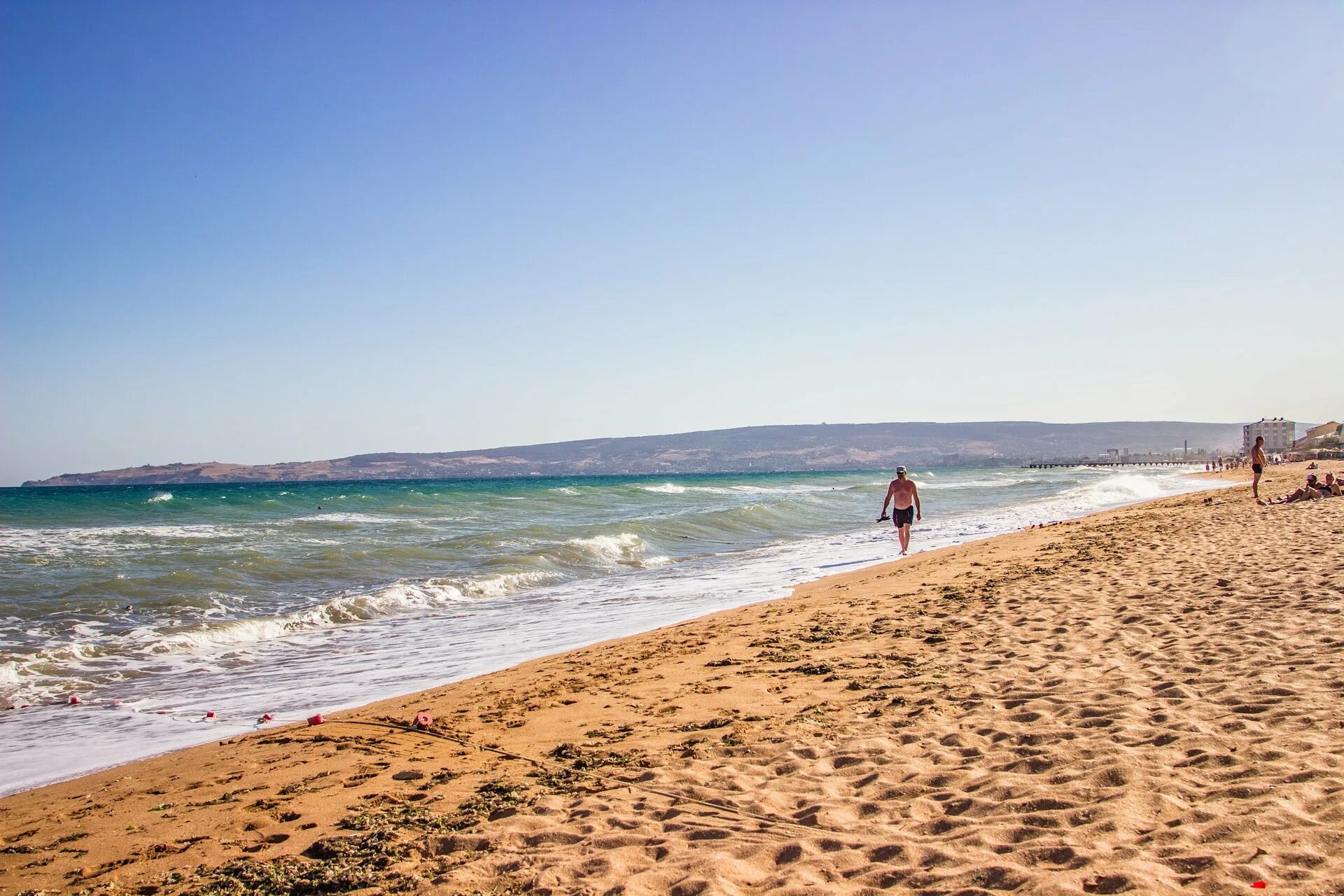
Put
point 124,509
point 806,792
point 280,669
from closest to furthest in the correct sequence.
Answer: point 806,792 → point 280,669 → point 124,509

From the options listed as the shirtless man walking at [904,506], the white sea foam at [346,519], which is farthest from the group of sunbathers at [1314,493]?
the white sea foam at [346,519]

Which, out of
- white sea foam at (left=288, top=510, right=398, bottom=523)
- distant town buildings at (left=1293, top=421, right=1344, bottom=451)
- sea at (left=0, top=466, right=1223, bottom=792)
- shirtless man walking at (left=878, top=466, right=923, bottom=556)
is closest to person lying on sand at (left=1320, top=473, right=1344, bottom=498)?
sea at (left=0, top=466, right=1223, bottom=792)

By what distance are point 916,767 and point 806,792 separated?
2.00ft

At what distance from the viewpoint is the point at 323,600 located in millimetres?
12453

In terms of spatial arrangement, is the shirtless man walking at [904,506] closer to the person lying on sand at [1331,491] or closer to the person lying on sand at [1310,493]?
the person lying on sand at [1310,493]

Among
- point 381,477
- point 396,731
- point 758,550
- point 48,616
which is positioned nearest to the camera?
point 396,731

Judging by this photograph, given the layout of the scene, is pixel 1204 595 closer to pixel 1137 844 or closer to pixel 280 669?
pixel 1137 844

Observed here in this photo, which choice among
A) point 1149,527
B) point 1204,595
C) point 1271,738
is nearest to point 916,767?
point 1271,738

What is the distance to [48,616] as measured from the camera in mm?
11039

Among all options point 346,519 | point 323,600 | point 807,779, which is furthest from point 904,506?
point 346,519

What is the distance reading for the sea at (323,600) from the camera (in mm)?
6992

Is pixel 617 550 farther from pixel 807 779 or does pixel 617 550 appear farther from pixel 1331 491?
pixel 1331 491

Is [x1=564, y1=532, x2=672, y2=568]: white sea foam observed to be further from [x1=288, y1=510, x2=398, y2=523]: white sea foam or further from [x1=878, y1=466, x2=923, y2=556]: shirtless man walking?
[x1=288, y1=510, x2=398, y2=523]: white sea foam

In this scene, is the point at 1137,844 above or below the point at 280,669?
above
